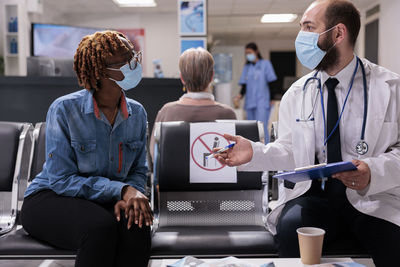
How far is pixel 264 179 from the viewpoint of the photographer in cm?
194

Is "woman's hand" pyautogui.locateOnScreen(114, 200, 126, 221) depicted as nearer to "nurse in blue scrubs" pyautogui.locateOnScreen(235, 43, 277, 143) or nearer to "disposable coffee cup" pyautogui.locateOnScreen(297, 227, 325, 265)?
"disposable coffee cup" pyautogui.locateOnScreen(297, 227, 325, 265)

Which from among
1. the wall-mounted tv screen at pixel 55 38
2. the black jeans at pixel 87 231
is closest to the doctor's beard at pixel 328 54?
the black jeans at pixel 87 231

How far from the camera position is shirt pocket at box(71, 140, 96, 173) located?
158 centimetres

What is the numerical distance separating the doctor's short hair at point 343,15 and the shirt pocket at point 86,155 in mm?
1081

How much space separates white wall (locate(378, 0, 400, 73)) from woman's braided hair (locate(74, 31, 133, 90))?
6445mm

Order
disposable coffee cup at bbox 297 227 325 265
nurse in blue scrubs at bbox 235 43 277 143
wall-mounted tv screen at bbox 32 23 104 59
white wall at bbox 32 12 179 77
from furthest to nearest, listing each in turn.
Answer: white wall at bbox 32 12 179 77 < wall-mounted tv screen at bbox 32 23 104 59 < nurse in blue scrubs at bbox 235 43 277 143 < disposable coffee cup at bbox 297 227 325 265

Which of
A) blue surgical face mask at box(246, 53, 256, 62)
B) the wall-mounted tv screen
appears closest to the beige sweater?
blue surgical face mask at box(246, 53, 256, 62)

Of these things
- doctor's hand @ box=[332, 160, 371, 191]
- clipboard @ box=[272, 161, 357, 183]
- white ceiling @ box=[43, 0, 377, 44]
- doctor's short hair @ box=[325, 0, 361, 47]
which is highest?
white ceiling @ box=[43, 0, 377, 44]

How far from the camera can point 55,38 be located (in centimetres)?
702

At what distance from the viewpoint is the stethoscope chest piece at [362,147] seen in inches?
59.2

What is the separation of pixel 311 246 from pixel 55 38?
6831 mm

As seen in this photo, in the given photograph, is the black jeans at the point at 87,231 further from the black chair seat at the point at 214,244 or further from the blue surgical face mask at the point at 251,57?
the blue surgical face mask at the point at 251,57

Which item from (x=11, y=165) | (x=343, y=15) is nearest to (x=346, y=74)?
(x=343, y=15)

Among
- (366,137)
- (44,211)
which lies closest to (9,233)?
(44,211)
